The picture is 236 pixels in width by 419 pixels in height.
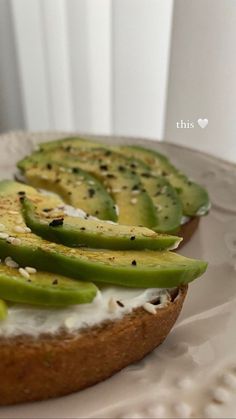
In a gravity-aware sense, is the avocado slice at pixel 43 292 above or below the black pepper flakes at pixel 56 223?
below

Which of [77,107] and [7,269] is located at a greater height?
[7,269]

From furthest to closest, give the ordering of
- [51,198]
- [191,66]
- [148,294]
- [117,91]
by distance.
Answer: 1. [117,91]
2. [191,66]
3. [51,198]
4. [148,294]

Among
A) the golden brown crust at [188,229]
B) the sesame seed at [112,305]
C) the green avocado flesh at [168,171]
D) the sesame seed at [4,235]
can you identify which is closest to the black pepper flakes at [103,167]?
the green avocado flesh at [168,171]

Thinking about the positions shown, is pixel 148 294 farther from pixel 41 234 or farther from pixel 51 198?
pixel 51 198

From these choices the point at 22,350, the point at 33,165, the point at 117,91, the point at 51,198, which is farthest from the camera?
the point at 117,91

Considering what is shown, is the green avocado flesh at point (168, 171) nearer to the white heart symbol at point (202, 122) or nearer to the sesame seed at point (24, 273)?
the white heart symbol at point (202, 122)

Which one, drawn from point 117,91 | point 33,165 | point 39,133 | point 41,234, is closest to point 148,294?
point 41,234
